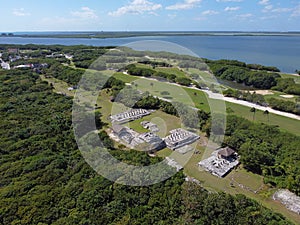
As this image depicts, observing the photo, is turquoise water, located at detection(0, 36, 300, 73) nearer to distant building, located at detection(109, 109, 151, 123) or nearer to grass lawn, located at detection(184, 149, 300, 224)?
distant building, located at detection(109, 109, 151, 123)

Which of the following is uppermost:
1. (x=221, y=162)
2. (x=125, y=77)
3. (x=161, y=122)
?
(x=125, y=77)

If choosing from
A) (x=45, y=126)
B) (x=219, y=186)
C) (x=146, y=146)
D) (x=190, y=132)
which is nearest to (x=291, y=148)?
(x=219, y=186)

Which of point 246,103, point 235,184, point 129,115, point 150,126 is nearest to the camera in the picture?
point 235,184

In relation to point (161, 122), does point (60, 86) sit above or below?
above

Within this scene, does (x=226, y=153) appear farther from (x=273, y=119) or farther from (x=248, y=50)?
(x=248, y=50)

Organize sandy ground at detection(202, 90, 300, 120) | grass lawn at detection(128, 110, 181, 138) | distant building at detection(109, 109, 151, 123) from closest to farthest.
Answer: grass lawn at detection(128, 110, 181, 138)
distant building at detection(109, 109, 151, 123)
sandy ground at detection(202, 90, 300, 120)

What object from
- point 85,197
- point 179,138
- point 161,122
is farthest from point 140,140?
point 85,197

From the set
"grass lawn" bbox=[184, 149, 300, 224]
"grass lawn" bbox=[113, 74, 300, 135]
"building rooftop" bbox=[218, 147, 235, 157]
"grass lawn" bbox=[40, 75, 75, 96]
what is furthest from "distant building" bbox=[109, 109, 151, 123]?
"grass lawn" bbox=[40, 75, 75, 96]

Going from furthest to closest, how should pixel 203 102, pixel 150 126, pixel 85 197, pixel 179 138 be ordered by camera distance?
1. pixel 203 102
2. pixel 150 126
3. pixel 179 138
4. pixel 85 197
